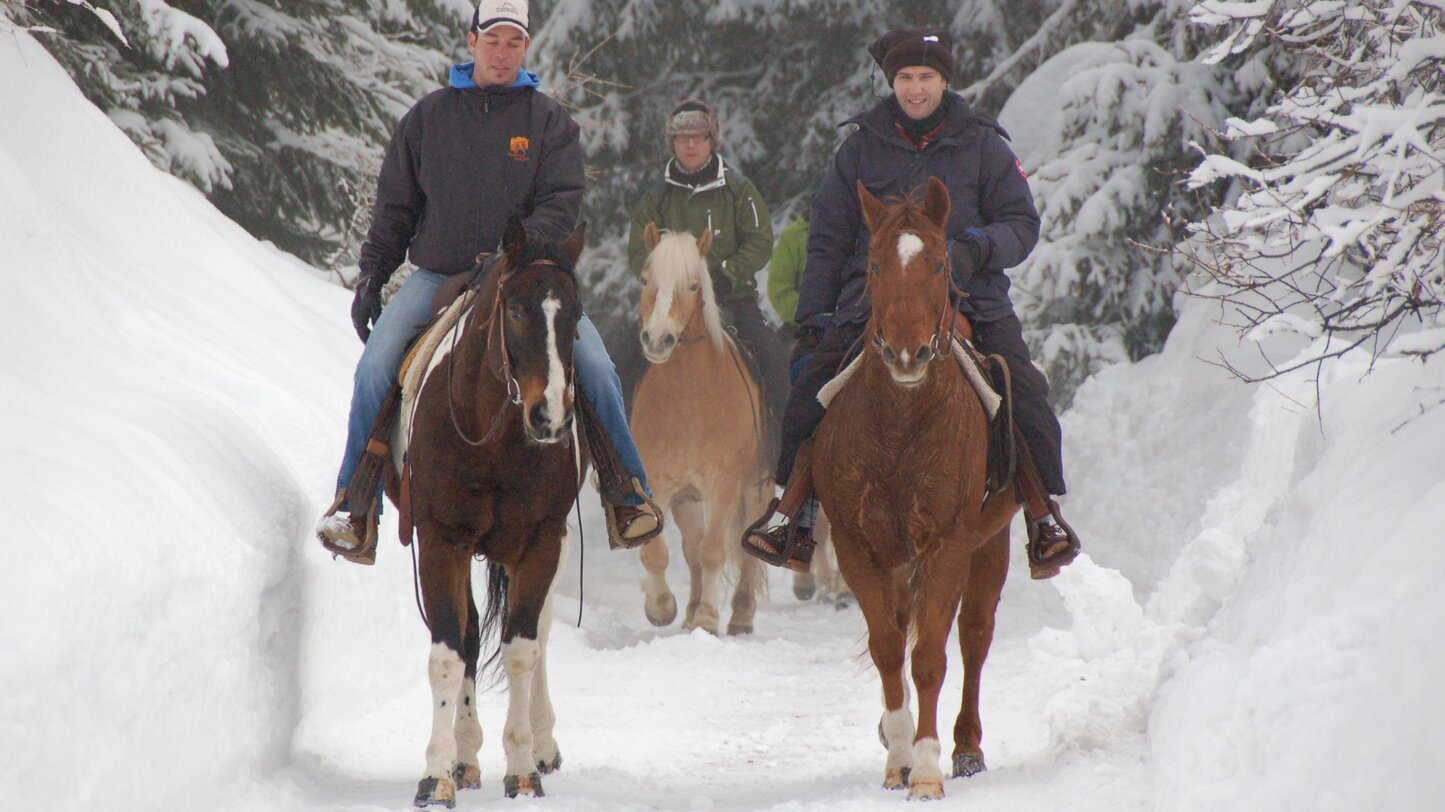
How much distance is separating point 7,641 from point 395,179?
318 cm

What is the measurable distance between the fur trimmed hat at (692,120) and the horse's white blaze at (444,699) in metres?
6.67

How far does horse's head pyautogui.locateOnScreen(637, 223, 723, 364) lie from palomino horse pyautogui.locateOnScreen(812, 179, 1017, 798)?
425cm

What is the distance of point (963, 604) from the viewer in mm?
6934

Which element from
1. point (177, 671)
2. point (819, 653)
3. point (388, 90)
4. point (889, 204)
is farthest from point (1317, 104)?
point (388, 90)

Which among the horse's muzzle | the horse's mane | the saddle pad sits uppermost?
the horse's mane

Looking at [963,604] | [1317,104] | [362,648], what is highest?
[1317,104]

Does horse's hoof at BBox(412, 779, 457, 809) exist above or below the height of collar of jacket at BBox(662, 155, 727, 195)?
below

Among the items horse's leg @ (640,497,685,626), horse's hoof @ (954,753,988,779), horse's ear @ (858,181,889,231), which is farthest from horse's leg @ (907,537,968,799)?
horse's leg @ (640,497,685,626)

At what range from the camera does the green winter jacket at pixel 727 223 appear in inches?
476

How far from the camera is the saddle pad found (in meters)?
6.39

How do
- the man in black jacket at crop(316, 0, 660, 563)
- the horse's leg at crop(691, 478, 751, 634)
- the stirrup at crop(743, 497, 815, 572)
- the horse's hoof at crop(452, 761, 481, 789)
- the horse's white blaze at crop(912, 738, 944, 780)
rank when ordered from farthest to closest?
the horse's leg at crop(691, 478, 751, 634) → the stirrup at crop(743, 497, 815, 572) → the man in black jacket at crop(316, 0, 660, 563) → the horse's hoof at crop(452, 761, 481, 789) → the horse's white blaze at crop(912, 738, 944, 780)

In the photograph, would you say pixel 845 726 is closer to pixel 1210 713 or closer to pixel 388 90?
pixel 1210 713

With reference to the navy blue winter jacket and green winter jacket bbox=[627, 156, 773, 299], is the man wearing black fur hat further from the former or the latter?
green winter jacket bbox=[627, 156, 773, 299]

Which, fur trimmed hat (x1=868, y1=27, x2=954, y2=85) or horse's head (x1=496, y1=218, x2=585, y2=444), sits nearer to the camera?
horse's head (x1=496, y1=218, x2=585, y2=444)
